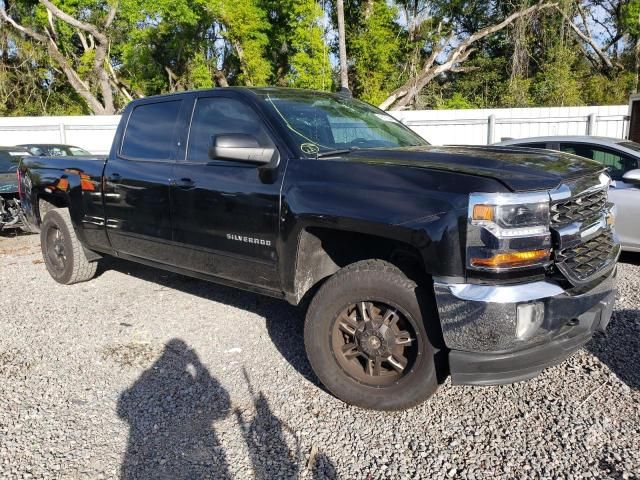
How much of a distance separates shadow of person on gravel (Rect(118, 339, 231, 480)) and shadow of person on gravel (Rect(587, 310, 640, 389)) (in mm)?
2515

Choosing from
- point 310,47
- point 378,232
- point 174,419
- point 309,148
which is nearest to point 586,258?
point 378,232

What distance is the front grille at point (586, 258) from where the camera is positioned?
269 centimetres

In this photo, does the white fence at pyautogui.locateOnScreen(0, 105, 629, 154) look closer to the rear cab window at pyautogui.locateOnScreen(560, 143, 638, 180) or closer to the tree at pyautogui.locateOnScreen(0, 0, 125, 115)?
the rear cab window at pyautogui.locateOnScreen(560, 143, 638, 180)

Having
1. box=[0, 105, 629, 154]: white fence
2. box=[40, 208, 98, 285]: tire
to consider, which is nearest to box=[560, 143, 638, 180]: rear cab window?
box=[40, 208, 98, 285]: tire

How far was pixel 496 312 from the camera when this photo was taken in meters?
2.53

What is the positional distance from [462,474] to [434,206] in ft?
4.23

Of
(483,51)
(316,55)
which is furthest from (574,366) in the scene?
(483,51)

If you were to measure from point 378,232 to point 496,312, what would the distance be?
727mm

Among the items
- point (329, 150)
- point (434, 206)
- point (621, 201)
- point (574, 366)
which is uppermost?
point (329, 150)

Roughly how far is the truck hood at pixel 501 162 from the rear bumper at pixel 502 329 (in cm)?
52

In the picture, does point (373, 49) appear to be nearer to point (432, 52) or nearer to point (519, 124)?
point (432, 52)

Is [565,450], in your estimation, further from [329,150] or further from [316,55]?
[316,55]

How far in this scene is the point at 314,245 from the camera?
10.9 ft

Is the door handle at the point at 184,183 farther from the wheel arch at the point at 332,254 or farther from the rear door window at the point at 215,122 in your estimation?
the wheel arch at the point at 332,254
